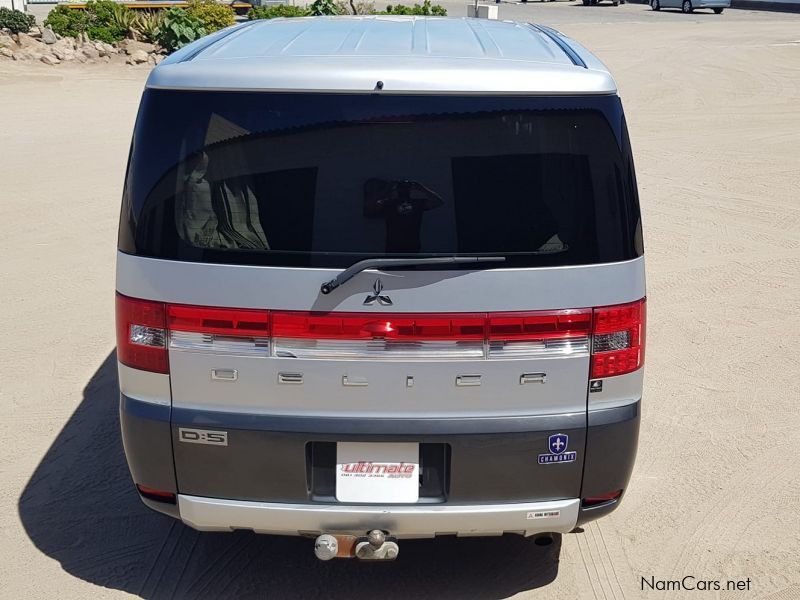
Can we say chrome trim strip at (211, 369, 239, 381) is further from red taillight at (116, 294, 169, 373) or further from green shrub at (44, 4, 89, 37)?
green shrub at (44, 4, 89, 37)

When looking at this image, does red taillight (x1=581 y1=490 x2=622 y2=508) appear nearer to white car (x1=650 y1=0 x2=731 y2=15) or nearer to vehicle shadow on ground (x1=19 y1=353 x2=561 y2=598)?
vehicle shadow on ground (x1=19 y1=353 x2=561 y2=598)

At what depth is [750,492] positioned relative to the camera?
16.5 ft

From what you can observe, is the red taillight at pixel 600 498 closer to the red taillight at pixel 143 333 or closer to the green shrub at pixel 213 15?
the red taillight at pixel 143 333

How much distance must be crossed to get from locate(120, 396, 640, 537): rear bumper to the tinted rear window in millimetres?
623

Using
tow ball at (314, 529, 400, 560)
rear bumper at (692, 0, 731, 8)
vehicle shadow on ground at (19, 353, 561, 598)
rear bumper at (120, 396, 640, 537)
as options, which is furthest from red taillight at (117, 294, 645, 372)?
rear bumper at (692, 0, 731, 8)

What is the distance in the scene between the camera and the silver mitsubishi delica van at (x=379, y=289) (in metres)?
3.41

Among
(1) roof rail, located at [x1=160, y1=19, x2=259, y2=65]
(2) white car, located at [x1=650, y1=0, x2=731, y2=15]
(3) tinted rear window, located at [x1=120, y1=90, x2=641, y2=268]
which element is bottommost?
(2) white car, located at [x1=650, y1=0, x2=731, y2=15]

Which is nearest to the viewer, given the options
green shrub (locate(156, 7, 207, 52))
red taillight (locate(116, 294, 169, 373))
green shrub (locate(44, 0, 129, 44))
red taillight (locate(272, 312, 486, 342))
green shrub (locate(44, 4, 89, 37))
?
red taillight (locate(272, 312, 486, 342))

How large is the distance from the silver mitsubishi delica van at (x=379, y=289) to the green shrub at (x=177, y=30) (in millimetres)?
19099

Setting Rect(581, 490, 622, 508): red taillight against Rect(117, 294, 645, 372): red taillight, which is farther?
Rect(581, 490, 622, 508): red taillight

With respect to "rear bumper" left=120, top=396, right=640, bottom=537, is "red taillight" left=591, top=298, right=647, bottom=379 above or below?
above

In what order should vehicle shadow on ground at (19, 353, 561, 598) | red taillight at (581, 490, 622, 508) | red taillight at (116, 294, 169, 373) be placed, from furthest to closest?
1. vehicle shadow on ground at (19, 353, 561, 598)
2. red taillight at (581, 490, 622, 508)
3. red taillight at (116, 294, 169, 373)

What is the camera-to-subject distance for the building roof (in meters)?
3.35

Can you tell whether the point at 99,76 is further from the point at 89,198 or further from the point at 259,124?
the point at 259,124
